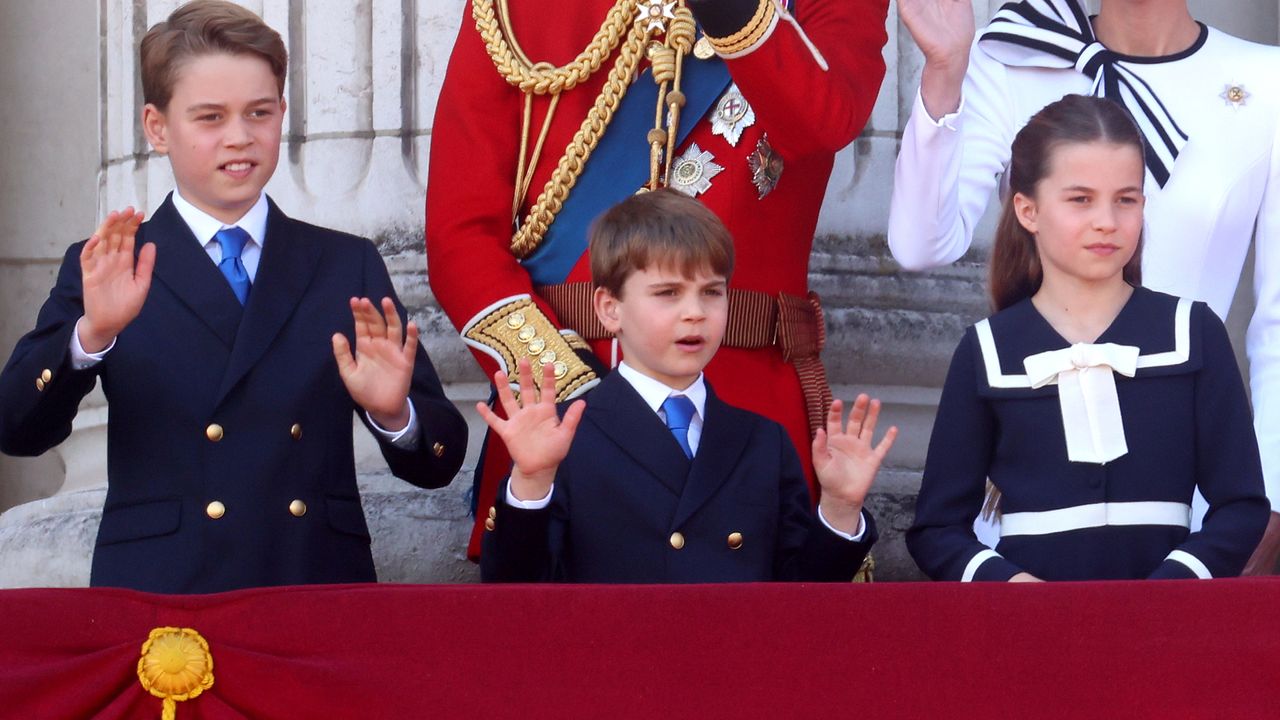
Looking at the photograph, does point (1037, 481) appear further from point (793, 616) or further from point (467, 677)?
point (467, 677)

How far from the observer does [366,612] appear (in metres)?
2.34

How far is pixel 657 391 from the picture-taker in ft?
9.89

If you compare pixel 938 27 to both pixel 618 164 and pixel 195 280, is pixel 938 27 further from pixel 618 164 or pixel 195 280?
→ pixel 195 280

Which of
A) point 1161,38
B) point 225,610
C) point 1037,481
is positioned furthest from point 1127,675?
point 1161,38

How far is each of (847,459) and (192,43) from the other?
1.19 meters

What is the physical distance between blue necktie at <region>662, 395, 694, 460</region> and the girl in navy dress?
0.36 m

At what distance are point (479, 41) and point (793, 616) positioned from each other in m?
1.51

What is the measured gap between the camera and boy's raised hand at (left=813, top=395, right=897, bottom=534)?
2801 mm

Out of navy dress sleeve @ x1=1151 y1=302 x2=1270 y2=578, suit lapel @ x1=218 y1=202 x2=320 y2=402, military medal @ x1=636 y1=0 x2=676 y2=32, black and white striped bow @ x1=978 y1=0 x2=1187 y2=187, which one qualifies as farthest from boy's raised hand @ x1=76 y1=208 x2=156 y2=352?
black and white striped bow @ x1=978 y1=0 x2=1187 y2=187

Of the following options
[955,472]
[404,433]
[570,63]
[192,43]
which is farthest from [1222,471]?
[192,43]

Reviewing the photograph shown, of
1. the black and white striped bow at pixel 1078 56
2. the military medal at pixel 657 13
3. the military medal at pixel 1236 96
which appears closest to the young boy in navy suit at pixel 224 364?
the military medal at pixel 657 13

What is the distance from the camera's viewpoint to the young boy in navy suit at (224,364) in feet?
9.36

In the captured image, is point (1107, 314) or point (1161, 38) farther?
point (1161, 38)

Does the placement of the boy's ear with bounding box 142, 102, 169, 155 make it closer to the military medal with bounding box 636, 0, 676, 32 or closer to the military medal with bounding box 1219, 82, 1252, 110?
the military medal with bounding box 636, 0, 676, 32
